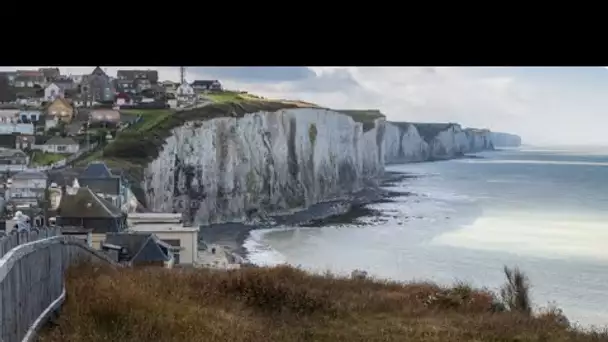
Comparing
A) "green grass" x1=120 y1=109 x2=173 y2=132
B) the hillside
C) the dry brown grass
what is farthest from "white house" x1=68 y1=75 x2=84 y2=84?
the dry brown grass

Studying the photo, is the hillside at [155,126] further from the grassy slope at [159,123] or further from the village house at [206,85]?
the village house at [206,85]

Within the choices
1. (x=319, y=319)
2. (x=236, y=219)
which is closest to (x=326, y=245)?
(x=236, y=219)

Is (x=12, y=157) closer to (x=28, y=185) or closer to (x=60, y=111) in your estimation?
(x=28, y=185)

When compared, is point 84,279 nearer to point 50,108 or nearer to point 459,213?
point 50,108

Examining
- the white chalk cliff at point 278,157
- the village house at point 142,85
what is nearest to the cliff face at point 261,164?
the white chalk cliff at point 278,157

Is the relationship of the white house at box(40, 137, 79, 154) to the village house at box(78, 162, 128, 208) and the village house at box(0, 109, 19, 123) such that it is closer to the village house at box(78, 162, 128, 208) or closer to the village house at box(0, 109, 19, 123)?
the village house at box(78, 162, 128, 208)
